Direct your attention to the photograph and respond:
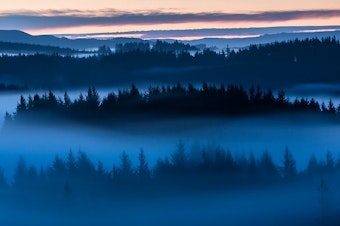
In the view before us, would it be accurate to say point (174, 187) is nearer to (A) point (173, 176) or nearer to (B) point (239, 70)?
(A) point (173, 176)

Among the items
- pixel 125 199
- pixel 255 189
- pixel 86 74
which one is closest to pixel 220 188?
pixel 255 189

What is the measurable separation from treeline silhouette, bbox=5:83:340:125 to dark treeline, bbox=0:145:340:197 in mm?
33373

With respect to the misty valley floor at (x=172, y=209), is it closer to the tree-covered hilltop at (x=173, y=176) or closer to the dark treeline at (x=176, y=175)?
the tree-covered hilltop at (x=173, y=176)

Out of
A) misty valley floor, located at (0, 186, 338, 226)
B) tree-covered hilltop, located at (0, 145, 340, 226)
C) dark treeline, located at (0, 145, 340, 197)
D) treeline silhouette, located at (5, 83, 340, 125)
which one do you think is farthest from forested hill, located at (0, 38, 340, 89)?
misty valley floor, located at (0, 186, 338, 226)

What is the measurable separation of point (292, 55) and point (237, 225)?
265 feet

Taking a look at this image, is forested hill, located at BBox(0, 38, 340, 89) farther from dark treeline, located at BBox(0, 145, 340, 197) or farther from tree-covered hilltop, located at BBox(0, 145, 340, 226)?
tree-covered hilltop, located at BBox(0, 145, 340, 226)

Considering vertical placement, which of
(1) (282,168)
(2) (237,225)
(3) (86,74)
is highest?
(3) (86,74)

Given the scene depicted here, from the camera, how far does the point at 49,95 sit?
183 m

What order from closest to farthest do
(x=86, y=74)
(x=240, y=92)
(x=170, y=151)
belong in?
(x=170, y=151) < (x=240, y=92) < (x=86, y=74)

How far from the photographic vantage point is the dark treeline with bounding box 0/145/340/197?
404 ft

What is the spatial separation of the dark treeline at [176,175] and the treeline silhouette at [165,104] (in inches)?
1314

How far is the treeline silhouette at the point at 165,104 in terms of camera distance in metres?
167

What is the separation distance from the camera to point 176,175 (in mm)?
130125

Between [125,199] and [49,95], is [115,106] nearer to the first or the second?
[49,95]
